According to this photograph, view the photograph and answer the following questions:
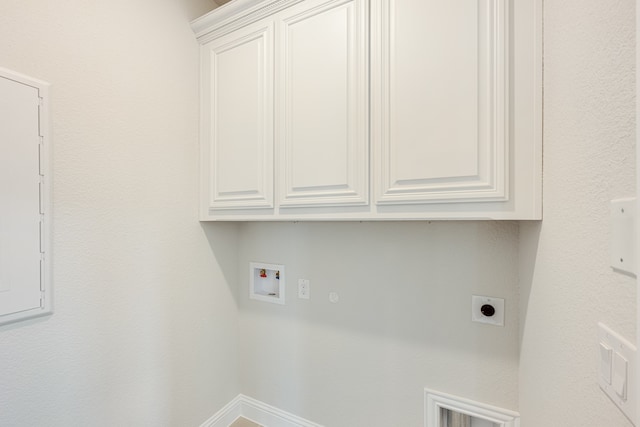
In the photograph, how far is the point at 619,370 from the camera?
16.8 inches

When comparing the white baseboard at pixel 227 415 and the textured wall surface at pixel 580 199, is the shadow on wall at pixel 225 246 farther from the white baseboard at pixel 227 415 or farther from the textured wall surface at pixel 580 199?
the textured wall surface at pixel 580 199

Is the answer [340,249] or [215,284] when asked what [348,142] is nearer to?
[340,249]

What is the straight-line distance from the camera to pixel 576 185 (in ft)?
2.00

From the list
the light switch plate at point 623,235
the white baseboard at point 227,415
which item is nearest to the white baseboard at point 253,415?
the white baseboard at point 227,415

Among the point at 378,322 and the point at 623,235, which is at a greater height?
the point at 623,235

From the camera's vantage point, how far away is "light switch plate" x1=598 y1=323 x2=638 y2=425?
391 millimetres

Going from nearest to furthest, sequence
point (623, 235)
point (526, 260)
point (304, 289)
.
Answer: point (623, 235) < point (526, 260) < point (304, 289)

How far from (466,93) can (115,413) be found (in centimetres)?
189

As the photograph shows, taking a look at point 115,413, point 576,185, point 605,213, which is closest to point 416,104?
point 576,185

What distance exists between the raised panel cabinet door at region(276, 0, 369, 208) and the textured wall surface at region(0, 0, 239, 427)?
0.60 meters

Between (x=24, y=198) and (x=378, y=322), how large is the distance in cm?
150

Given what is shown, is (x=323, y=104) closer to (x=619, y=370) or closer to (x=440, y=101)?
(x=440, y=101)

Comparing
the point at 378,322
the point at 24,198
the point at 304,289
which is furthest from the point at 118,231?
the point at 378,322

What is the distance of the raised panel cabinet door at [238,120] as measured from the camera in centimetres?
130
